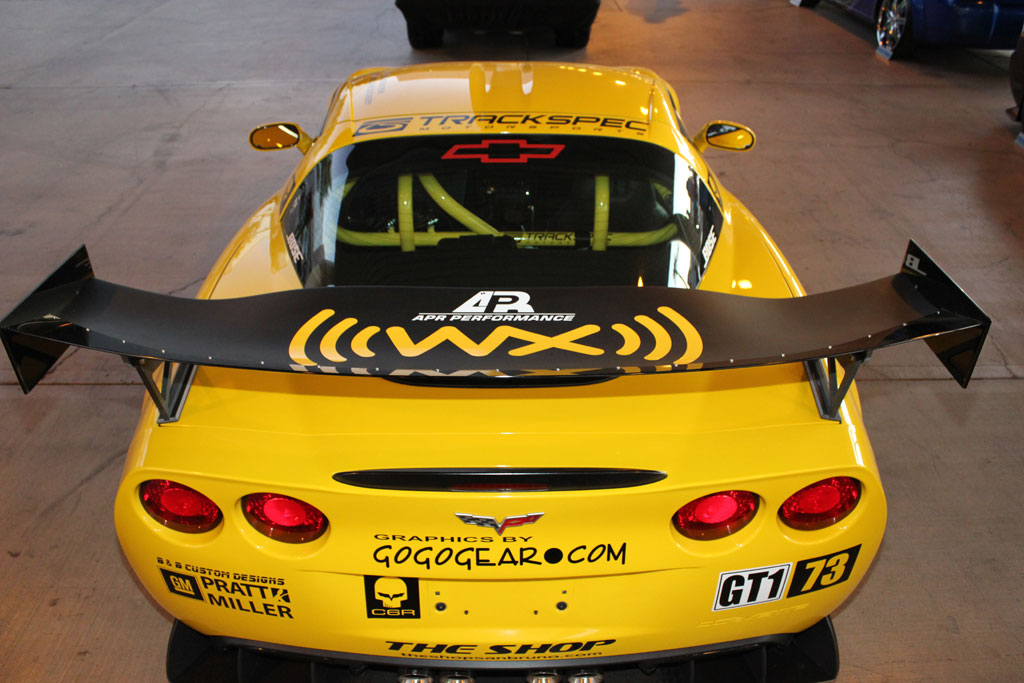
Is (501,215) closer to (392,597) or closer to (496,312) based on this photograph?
(496,312)

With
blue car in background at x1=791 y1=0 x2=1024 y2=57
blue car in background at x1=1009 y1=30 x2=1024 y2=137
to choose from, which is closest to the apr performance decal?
blue car in background at x1=1009 y1=30 x2=1024 y2=137

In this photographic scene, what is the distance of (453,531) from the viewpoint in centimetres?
151

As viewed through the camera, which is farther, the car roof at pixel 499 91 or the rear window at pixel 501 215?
the car roof at pixel 499 91

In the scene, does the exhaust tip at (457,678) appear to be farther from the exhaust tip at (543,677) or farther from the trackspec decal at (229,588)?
the trackspec decal at (229,588)

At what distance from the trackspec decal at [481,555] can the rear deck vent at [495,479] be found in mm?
120

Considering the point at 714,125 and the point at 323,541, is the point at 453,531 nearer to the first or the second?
the point at 323,541

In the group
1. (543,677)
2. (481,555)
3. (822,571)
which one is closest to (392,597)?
(481,555)

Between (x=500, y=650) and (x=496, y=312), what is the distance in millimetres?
686

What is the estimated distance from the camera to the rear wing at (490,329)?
4.65ft

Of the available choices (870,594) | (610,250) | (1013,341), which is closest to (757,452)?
(610,250)

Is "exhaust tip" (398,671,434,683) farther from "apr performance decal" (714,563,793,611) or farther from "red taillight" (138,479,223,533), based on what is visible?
"apr performance decal" (714,563,793,611)

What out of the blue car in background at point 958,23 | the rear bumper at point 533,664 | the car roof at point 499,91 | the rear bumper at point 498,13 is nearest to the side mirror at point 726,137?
the car roof at point 499,91

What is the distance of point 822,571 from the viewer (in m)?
1.65

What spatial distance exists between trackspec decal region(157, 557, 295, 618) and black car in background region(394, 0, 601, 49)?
6631mm
